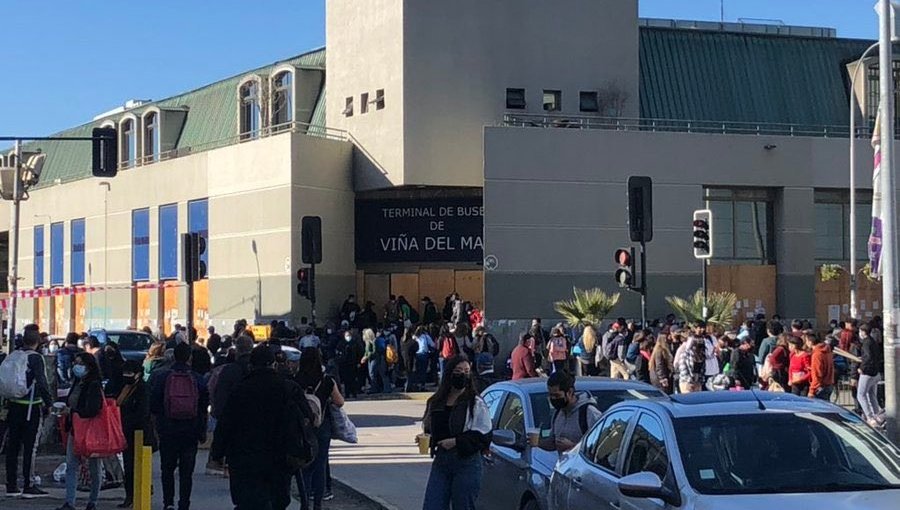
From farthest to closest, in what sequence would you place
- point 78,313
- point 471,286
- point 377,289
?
point 78,313
point 377,289
point 471,286

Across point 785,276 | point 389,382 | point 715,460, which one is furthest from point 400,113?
point 715,460

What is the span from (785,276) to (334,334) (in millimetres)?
15023

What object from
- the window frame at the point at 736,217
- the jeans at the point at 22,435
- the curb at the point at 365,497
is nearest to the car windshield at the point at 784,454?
the curb at the point at 365,497

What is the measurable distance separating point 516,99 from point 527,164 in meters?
3.47

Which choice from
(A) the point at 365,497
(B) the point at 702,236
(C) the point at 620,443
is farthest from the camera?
(B) the point at 702,236

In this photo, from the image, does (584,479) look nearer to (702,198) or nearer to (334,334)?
(334,334)

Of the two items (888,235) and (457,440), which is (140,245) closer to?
(888,235)

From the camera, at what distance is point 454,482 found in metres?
9.96

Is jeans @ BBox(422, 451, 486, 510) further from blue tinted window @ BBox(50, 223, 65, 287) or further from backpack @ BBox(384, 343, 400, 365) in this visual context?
blue tinted window @ BBox(50, 223, 65, 287)

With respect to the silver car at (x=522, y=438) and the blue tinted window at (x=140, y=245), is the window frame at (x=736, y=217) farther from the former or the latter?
the silver car at (x=522, y=438)

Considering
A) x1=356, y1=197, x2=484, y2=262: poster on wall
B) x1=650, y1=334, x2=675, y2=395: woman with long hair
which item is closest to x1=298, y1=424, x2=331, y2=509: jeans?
x1=650, y1=334, x2=675, y2=395: woman with long hair

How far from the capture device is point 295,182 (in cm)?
3872

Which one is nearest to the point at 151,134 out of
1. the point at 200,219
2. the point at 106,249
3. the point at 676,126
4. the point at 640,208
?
the point at 106,249

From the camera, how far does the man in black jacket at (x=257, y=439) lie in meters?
9.04
